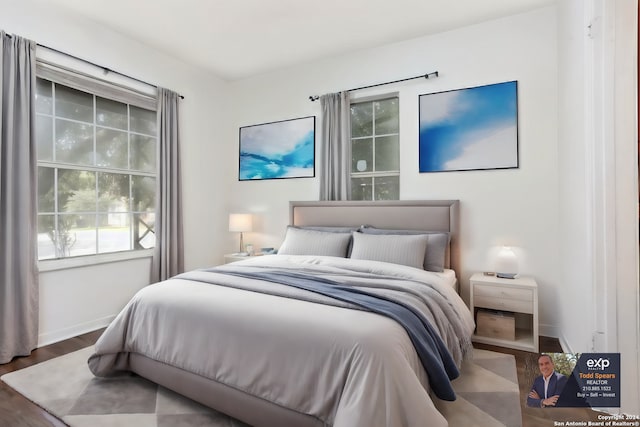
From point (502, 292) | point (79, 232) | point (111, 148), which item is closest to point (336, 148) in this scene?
point (502, 292)

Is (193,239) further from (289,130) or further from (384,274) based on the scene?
(384,274)

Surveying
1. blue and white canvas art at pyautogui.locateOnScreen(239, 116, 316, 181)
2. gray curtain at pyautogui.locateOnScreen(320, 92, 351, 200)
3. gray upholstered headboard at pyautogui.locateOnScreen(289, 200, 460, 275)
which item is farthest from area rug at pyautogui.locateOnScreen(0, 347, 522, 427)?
blue and white canvas art at pyautogui.locateOnScreen(239, 116, 316, 181)

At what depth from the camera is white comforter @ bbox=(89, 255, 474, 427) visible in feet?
4.73

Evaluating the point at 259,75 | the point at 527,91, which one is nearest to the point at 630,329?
the point at 527,91

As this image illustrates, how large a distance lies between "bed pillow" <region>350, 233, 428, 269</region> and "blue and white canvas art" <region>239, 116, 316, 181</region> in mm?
1362

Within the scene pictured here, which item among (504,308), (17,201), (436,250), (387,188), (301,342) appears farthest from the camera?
(387,188)

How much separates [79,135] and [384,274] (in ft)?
10.1

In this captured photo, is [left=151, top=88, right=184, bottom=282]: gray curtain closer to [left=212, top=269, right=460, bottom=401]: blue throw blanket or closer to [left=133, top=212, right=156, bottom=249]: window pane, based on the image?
[left=133, top=212, right=156, bottom=249]: window pane

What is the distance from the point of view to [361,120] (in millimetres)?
3990

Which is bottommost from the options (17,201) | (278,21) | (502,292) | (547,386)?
(547,386)

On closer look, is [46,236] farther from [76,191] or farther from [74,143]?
[74,143]

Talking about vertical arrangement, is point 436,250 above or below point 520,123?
below

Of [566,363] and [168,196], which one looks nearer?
[566,363]

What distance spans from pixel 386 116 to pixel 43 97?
3231mm
